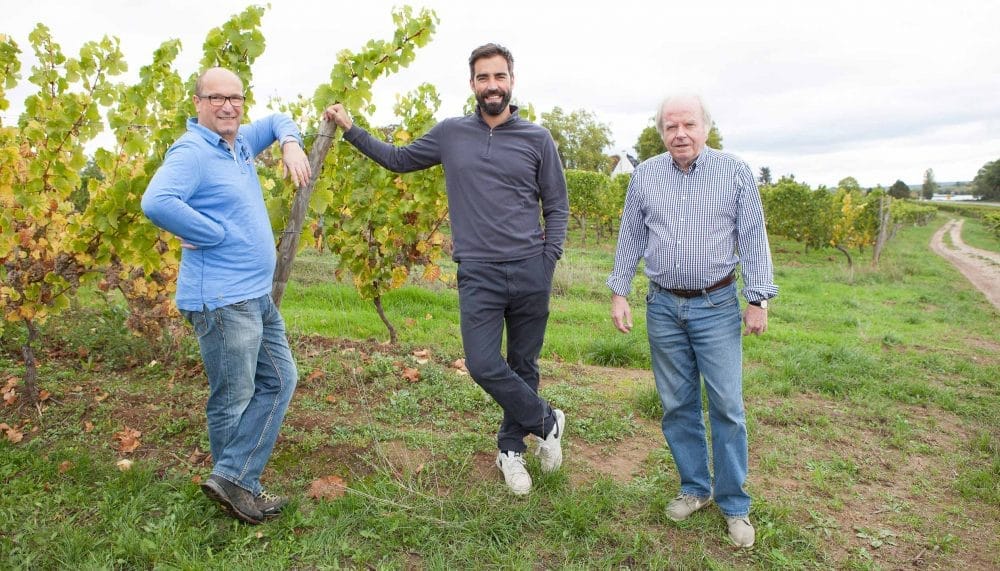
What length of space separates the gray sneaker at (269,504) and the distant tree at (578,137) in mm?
49671

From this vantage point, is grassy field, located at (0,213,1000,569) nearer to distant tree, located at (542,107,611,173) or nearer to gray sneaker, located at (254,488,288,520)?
gray sneaker, located at (254,488,288,520)

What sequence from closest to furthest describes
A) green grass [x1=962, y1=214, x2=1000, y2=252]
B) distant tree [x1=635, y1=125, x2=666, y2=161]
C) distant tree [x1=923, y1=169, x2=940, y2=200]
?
green grass [x1=962, y1=214, x2=1000, y2=252]
distant tree [x1=635, y1=125, x2=666, y2=161]
distant tree [x1=923, y1=169, x2=940, y2=200]

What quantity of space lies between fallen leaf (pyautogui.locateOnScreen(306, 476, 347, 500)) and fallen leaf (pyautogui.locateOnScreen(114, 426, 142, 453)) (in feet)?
3.61

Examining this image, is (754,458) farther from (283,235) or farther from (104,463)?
(104,463)

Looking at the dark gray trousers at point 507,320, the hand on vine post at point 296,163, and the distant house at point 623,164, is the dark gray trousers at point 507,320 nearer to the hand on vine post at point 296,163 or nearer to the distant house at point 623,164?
the hand on vine post at point 296,163

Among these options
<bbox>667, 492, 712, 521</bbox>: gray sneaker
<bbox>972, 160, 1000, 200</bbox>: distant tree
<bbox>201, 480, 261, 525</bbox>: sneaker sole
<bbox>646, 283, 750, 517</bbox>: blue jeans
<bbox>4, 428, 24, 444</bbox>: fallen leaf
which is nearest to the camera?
<bbox>201, 480, 261, 525</bbox>: sneaker sole

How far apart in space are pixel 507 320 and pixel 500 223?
0.52 metres

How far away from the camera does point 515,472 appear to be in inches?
126

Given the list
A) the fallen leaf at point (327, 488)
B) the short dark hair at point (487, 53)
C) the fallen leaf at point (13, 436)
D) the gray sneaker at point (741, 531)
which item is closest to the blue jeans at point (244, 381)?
the fallen leaf at point (327, 488)

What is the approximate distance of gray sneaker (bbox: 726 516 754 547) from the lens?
2.82m

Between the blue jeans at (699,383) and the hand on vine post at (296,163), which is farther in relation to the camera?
the hand on vine post at (296,163)

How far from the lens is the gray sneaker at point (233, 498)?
266 centimetres

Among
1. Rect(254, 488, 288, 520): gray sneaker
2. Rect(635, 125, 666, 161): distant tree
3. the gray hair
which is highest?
Rect(635, 125, 666, 161): distant tree

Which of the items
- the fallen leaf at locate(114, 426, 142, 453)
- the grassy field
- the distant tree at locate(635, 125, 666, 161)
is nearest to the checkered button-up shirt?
the grassy field
